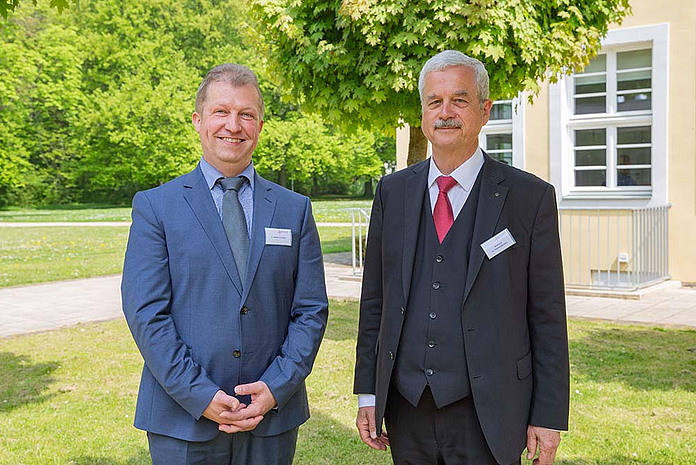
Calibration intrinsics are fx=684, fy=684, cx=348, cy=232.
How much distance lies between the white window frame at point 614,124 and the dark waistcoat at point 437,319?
962 centimetres

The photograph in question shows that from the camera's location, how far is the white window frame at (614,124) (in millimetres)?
10820

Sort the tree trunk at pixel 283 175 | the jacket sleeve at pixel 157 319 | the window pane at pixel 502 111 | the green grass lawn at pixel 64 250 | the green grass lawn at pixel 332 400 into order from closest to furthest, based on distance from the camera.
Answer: the jacket sleeve at pixel 157 319, the green grass lawn at pixel 332 400, the window pane at pixel 502 111, the green grass lawn at pixel 64 250, the tree trunk at pixel 283 175

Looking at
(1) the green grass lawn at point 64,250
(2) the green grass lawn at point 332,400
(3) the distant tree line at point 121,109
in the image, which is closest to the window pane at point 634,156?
(2) the green grass lawn at point 332,400

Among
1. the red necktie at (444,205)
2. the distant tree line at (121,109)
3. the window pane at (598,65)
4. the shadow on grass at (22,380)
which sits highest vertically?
the distant tree line at (121,109)

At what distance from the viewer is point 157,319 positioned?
236cm

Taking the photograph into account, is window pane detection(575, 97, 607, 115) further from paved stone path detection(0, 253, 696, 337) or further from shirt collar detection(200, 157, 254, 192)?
shirt collar detection(200, 157, 254, 192)

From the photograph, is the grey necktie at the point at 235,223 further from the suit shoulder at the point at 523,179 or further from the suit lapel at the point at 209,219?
the suit shoulder at the point at 523,179

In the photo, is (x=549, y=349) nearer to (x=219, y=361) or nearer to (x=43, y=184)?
(x=219, y=361)

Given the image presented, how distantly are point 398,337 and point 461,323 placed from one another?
0.77 ft

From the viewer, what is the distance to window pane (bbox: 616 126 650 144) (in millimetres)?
11180

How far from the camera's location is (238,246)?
8.16ft

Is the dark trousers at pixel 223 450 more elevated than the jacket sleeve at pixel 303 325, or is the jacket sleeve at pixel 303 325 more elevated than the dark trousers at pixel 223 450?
the jacket sleeve at pixel 303 325

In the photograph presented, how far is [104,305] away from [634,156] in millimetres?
8836

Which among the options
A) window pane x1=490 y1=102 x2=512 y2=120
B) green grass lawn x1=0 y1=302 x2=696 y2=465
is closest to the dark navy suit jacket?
green grass lawn x1=0 y1=302 x2=696 y2=465
